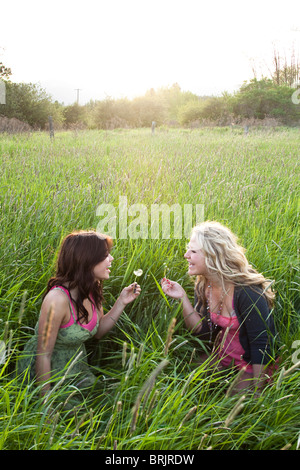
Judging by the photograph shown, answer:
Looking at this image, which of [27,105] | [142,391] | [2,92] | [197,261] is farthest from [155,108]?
[142,391]

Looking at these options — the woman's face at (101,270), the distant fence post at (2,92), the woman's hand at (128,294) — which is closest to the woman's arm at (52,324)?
the woman's face at (101,270)

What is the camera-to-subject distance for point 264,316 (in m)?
2.27

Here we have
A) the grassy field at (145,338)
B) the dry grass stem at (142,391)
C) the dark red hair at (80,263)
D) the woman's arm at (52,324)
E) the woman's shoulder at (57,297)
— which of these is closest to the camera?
the dry grass stem at (142,391)

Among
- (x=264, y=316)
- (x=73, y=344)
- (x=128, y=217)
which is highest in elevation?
(x=128, y=217)

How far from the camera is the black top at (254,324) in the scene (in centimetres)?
220

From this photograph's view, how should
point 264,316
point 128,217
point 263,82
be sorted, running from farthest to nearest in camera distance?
1. point 263,82
2. point 128,217
3. point 264,316

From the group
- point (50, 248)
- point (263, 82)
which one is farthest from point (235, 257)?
point (263, 82)

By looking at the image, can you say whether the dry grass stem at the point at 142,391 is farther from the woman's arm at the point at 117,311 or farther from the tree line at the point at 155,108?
the tree line at the point at 155,108

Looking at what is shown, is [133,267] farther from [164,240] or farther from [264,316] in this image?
[264,316]

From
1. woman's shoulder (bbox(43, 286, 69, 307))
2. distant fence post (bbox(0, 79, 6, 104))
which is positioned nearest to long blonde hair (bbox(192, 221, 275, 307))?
Answer: woman's shoulder (bbox(43, 286, 69, 307))

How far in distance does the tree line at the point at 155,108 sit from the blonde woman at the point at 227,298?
17.4 metres

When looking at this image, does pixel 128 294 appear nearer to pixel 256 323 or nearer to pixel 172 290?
pixel 172 290

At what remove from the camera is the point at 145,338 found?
2059 mm

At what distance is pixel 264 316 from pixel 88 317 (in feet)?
3.42
